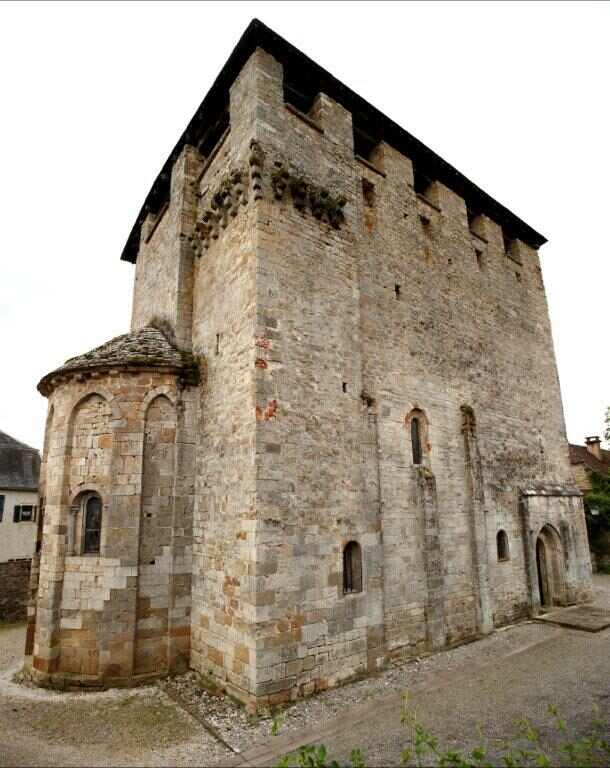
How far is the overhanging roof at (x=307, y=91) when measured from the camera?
1002cm

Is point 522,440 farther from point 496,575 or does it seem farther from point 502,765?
point 502,765

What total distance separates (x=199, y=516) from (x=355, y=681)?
3981mm

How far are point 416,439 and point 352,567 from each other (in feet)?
11.3

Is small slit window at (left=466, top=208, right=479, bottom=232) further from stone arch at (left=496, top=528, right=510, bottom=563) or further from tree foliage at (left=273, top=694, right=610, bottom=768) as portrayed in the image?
tree foliage at (left=273, top=694, right=610, bottom=768)

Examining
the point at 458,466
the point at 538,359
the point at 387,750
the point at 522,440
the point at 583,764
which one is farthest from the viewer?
the point at 538,359

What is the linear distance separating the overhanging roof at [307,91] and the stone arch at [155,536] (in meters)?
7.44

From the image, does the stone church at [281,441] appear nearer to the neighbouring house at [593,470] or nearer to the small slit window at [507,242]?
the small slit window at [507,242]

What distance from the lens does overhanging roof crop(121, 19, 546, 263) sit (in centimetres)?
1002

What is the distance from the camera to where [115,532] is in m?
8.34

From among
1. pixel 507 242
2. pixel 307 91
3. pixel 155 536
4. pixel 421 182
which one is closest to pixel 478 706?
pixel 155 536

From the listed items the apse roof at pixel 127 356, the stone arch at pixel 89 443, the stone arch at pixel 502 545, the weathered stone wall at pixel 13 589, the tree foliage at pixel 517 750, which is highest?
the apse roof at pixel 127 356

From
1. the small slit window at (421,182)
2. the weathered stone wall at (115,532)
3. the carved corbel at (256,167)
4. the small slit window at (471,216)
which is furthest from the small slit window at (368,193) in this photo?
the weathered stone wall at (115,532)

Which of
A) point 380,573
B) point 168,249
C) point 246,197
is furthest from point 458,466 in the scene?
point 168,249

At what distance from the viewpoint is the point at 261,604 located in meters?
6.92
